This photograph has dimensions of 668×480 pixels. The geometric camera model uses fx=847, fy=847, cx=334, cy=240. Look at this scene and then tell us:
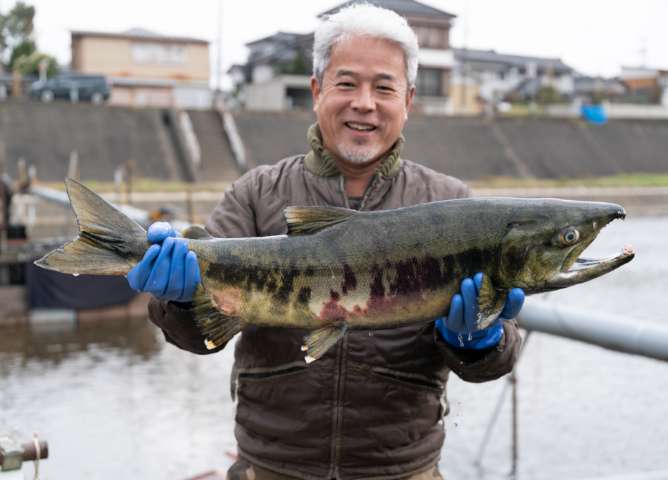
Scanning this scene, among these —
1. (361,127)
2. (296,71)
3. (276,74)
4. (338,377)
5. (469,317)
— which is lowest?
(338,377)

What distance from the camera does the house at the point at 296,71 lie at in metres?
63.3

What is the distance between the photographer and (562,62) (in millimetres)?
91625

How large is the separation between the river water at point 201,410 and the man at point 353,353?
403 centimetres

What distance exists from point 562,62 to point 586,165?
38.1 m

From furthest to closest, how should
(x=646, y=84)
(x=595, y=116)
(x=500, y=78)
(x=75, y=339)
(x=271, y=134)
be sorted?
(x=646, y=84)
(x=500, y=78)
(x=595, y=116)
(x=271, y=134)
(x=75, y=339)

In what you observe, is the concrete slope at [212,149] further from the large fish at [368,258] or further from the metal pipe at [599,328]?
the large fish at [368,258]

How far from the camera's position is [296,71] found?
63.7 metres

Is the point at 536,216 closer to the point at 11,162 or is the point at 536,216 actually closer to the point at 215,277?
the point at 215,277

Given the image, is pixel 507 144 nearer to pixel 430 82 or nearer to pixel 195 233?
pixel 430 82

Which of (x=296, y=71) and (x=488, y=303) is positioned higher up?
(x=296, y=71)

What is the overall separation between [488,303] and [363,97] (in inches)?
36.9

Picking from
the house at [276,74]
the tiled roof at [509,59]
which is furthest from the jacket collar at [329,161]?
the tiled roof at [509,59]

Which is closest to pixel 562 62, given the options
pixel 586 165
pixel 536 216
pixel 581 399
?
pixel 586 165

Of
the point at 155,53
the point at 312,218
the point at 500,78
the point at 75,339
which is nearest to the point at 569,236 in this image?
the point at 312,218
